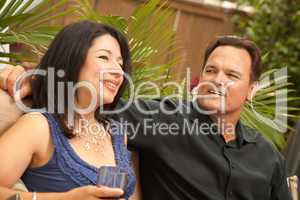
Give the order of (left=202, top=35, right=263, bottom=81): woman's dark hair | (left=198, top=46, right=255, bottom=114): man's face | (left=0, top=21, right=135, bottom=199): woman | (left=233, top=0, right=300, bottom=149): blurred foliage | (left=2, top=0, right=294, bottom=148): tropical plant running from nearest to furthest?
1. (left=0, top=21, right=135, bottom=199): woman
2. (left=2, top=0, right=294, bottom=148): tropical plant
3. (left=198, top=46, right=255, bottom=114): man's face
4. (left=202, top=35, right=263, bottom=81): woman's dark hair
5. (left=233, top=0, right=300, bottom=149): blurred foliage

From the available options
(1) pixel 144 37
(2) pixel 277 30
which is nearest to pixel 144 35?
(1) pixel 144 37

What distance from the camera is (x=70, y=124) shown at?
6.07 feet

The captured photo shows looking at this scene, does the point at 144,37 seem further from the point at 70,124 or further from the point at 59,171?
the point at 59,171

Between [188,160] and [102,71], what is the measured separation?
1.79 feet

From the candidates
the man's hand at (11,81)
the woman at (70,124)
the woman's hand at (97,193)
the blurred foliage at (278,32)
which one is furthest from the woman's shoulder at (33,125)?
the blurred foliage at (278,32)

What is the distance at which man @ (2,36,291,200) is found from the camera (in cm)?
210

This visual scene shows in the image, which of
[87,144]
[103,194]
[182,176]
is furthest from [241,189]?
[103,194]

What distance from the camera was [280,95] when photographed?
2.97 metres

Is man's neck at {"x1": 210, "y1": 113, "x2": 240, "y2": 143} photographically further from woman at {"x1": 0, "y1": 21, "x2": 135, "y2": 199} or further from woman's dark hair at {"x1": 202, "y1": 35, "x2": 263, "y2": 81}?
woman at {"x1": 0, "y1": 21, "x2": 135, "y2": 199}

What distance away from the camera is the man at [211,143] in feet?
6.88

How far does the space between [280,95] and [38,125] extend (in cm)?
166

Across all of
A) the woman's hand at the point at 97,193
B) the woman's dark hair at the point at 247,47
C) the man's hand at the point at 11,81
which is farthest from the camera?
the woman's dark hair at the point at 247,47

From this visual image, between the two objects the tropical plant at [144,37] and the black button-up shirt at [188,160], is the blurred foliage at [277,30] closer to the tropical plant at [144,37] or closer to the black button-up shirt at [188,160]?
the tropical plant at [144,37]

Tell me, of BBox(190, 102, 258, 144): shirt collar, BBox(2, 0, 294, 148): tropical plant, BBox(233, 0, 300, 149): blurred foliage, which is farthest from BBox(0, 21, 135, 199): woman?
BBox(233, 0, 300, 149): blurred foliage
